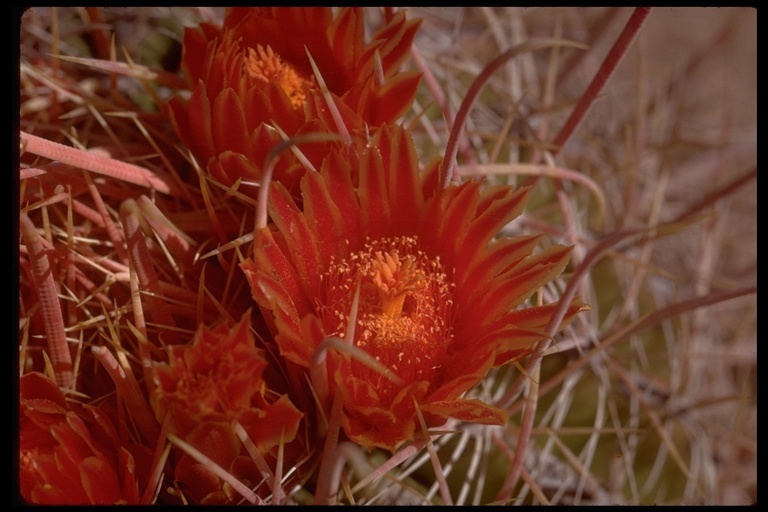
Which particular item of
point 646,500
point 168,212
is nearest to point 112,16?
point 168,212

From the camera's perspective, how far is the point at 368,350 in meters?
0.57

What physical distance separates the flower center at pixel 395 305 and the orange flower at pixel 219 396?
81 mm

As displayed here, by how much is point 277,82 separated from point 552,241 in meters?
0.43

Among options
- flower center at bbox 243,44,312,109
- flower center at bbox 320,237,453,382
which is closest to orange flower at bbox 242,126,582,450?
flower center at bbox 320,237,453,382

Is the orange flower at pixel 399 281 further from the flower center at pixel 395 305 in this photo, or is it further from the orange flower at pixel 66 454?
the orange flower at pixel 66 454

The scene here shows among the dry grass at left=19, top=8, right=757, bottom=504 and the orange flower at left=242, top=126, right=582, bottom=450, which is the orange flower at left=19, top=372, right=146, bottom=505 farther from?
the orange flower at left=242, top=126, right=582, bottom=450

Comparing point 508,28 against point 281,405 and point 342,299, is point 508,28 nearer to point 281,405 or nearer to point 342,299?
point 342,299

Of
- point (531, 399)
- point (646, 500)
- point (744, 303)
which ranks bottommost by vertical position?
point (646, 500)

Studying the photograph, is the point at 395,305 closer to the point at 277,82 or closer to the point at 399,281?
the point at 399,281

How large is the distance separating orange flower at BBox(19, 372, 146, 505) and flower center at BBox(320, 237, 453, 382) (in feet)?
0.66

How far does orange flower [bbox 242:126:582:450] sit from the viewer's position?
1.73 feet

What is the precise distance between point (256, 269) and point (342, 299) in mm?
92

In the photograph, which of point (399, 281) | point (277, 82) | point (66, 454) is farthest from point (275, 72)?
point (66, 454)

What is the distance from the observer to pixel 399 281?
0.59 m
